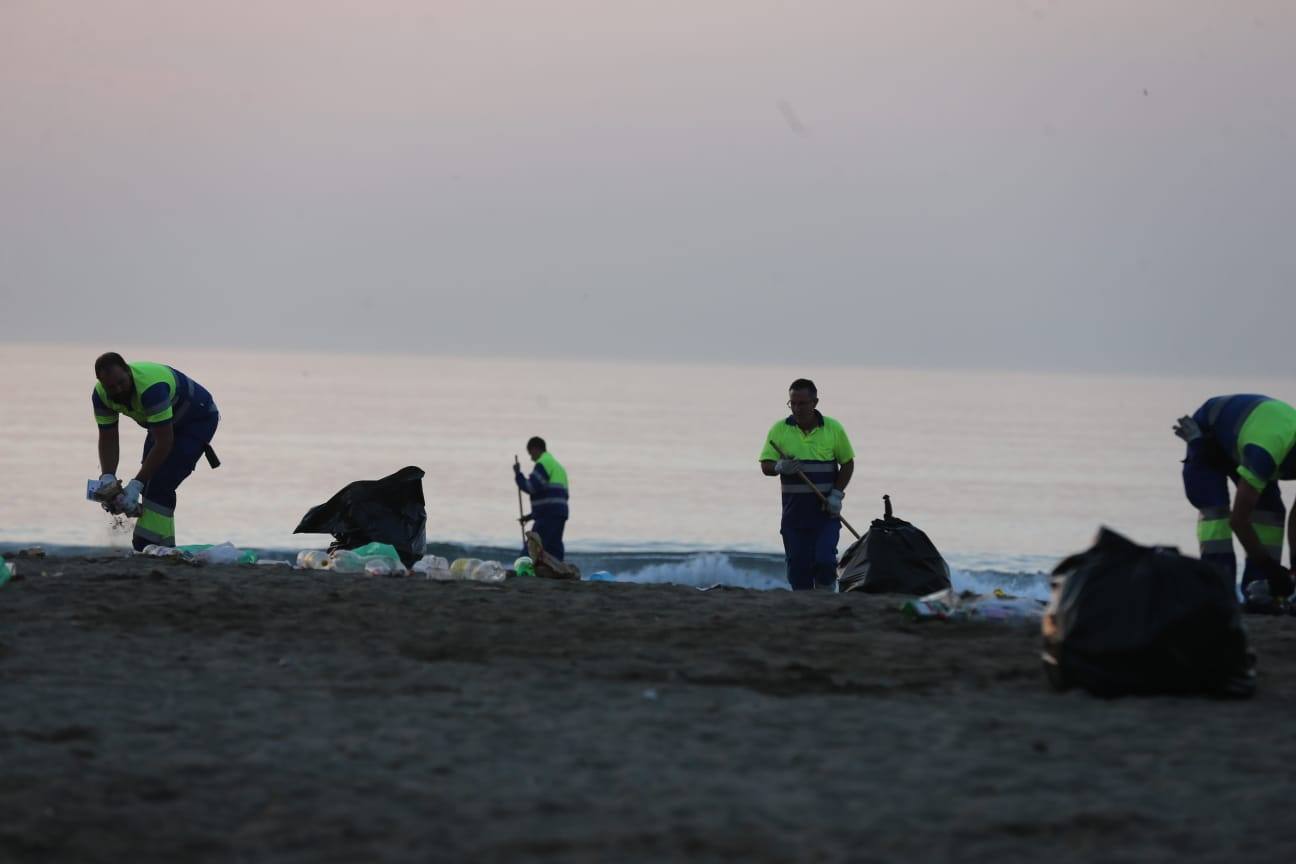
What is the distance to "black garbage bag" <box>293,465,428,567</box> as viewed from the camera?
11.5m

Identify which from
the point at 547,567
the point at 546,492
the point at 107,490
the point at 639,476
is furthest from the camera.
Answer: the point at 639,476

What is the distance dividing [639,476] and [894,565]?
38.7 meters

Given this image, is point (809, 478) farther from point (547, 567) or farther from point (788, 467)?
point (547, 567)

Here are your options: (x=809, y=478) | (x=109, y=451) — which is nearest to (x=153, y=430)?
(x=109, y=451)

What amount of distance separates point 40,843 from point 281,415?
75.2 meters

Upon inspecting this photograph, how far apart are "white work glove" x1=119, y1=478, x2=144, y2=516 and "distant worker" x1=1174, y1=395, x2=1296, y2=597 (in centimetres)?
627

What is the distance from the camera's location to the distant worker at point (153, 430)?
10.1 meters

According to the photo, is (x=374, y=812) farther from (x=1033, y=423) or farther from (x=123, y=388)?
(x=1033, y=423)

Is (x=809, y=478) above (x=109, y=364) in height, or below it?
below

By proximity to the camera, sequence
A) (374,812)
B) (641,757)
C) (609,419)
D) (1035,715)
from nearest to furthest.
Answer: (374,812) < (641,757) < (1035,715) < (609,419)

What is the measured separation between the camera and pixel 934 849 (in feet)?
13.3

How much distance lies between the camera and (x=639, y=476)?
161 ft

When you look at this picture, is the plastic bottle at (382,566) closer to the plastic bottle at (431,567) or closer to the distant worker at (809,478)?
the plastic bottle at (431,567)

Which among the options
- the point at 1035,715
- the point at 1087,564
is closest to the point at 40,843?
the point at 1035,715
